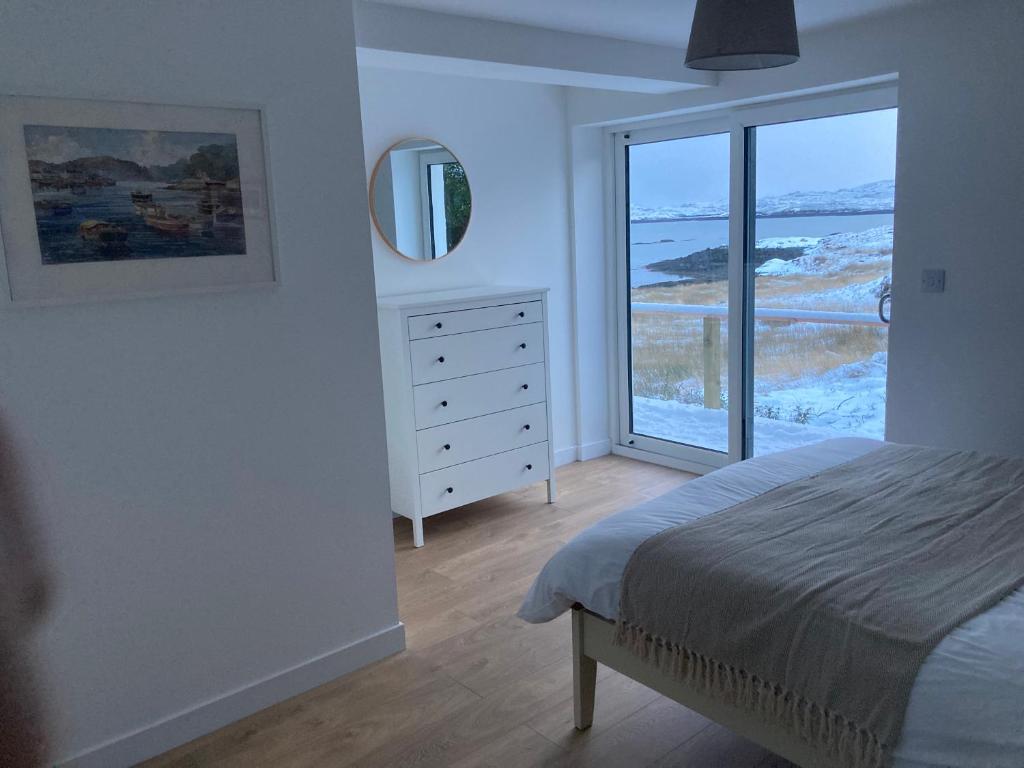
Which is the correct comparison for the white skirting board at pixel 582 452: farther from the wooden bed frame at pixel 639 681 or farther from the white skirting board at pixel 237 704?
the wooden bed frame at pixel 639 681

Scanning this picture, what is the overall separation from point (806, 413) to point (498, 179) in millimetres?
2038

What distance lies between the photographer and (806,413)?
4.16m

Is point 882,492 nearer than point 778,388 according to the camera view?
Yes

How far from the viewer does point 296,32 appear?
245cm

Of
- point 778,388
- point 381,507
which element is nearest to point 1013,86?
point 778,388

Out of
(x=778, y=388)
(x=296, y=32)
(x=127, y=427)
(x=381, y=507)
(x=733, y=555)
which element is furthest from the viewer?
(x=778, y=388)

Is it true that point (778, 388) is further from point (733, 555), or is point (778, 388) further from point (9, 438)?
point (9, 438)

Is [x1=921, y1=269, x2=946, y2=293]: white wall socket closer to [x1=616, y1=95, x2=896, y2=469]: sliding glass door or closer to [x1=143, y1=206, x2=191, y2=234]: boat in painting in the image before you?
[x1=616, y1=95, x2=896, y2=469]: sliding glass door

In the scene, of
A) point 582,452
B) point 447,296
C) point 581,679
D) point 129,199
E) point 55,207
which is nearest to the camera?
point 55,207

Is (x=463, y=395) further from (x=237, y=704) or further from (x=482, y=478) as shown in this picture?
(x=237, y=704)

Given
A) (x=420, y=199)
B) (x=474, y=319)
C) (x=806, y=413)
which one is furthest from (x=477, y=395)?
(x=806, y=413)

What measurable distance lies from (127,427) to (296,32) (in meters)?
1.26

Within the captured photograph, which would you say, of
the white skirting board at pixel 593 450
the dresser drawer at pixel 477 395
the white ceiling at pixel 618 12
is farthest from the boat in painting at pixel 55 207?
the white skirting board at pixel 593 450

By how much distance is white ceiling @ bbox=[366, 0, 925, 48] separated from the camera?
116 inches
